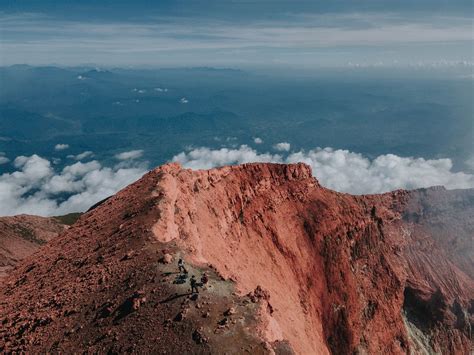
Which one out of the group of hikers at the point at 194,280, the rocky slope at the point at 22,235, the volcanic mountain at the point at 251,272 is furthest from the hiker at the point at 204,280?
the rocky slope at the point at 22,235

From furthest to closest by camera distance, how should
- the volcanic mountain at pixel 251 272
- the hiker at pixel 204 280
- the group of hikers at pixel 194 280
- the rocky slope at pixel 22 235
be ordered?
the rocky slope at pixel 22 235, the hiker at pixel 204 280, the group of hikers at pixel 194 280, the volcanic mountain at pixel 251 272

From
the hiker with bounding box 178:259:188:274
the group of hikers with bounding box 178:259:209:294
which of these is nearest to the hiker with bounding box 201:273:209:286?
the group of hikers with bounding box 178:259:209:294

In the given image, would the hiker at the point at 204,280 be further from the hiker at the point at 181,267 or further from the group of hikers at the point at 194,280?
the hiker at the point at 181,267

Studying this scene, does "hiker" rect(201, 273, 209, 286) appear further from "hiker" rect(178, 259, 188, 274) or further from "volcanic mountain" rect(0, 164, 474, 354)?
"hiker" rect(178, 259, 188, 274)

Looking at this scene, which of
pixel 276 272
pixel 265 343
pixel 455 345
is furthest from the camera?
pixel 455 345

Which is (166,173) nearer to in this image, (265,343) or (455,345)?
(265,343)

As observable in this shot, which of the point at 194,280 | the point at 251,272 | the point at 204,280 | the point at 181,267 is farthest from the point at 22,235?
the point at 194,280

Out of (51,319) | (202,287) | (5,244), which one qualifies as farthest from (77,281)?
(5,244)

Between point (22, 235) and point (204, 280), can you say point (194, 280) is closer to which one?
point (204, 280)
